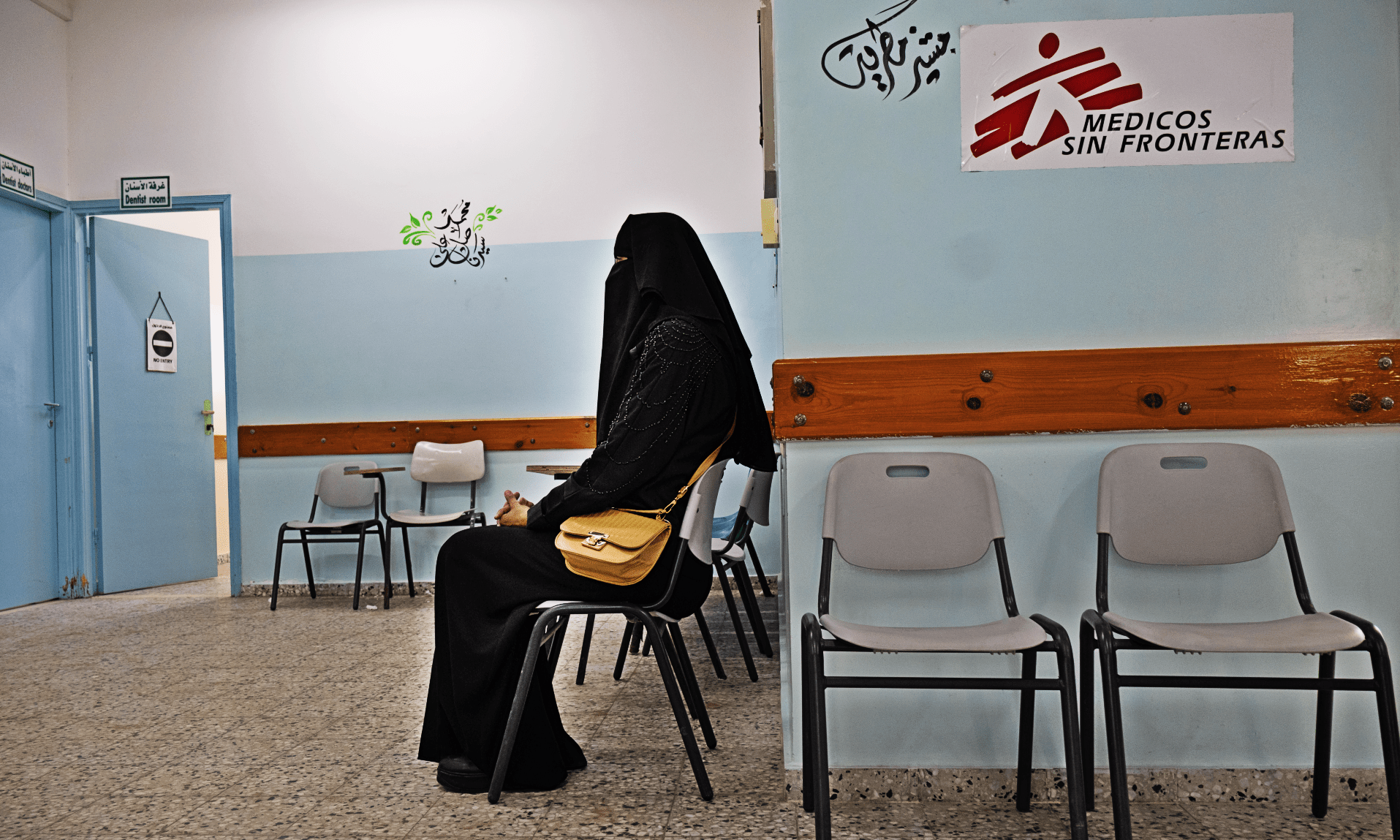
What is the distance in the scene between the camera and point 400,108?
5344 millimetres

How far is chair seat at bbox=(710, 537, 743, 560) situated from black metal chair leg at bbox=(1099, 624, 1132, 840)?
66.5 inches

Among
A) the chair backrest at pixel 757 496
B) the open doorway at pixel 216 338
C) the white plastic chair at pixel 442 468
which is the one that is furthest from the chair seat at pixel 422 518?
the open doorway at pixel 216 338

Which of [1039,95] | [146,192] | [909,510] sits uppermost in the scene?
[146,192]

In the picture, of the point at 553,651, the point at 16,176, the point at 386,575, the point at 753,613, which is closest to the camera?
the point at 553,651

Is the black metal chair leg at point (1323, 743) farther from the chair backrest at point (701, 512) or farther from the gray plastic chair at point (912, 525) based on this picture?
the chair backrest at point (701, 512)

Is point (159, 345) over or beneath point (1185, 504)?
over

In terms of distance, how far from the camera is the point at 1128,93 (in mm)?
2104

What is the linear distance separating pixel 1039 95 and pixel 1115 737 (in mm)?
1390

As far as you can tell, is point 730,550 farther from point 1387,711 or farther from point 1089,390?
point 1387,711

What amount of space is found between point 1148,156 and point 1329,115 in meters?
0.40

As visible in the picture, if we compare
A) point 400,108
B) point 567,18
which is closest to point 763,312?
point 567,18

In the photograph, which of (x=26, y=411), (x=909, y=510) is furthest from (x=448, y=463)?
(x=909, y=510)

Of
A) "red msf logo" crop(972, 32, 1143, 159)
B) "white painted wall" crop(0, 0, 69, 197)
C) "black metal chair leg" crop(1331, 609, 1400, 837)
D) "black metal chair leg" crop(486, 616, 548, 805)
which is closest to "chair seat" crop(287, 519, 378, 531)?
"white painted wall" crop(0, 0, 69, 197)

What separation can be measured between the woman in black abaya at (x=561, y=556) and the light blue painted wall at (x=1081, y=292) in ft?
0.70
